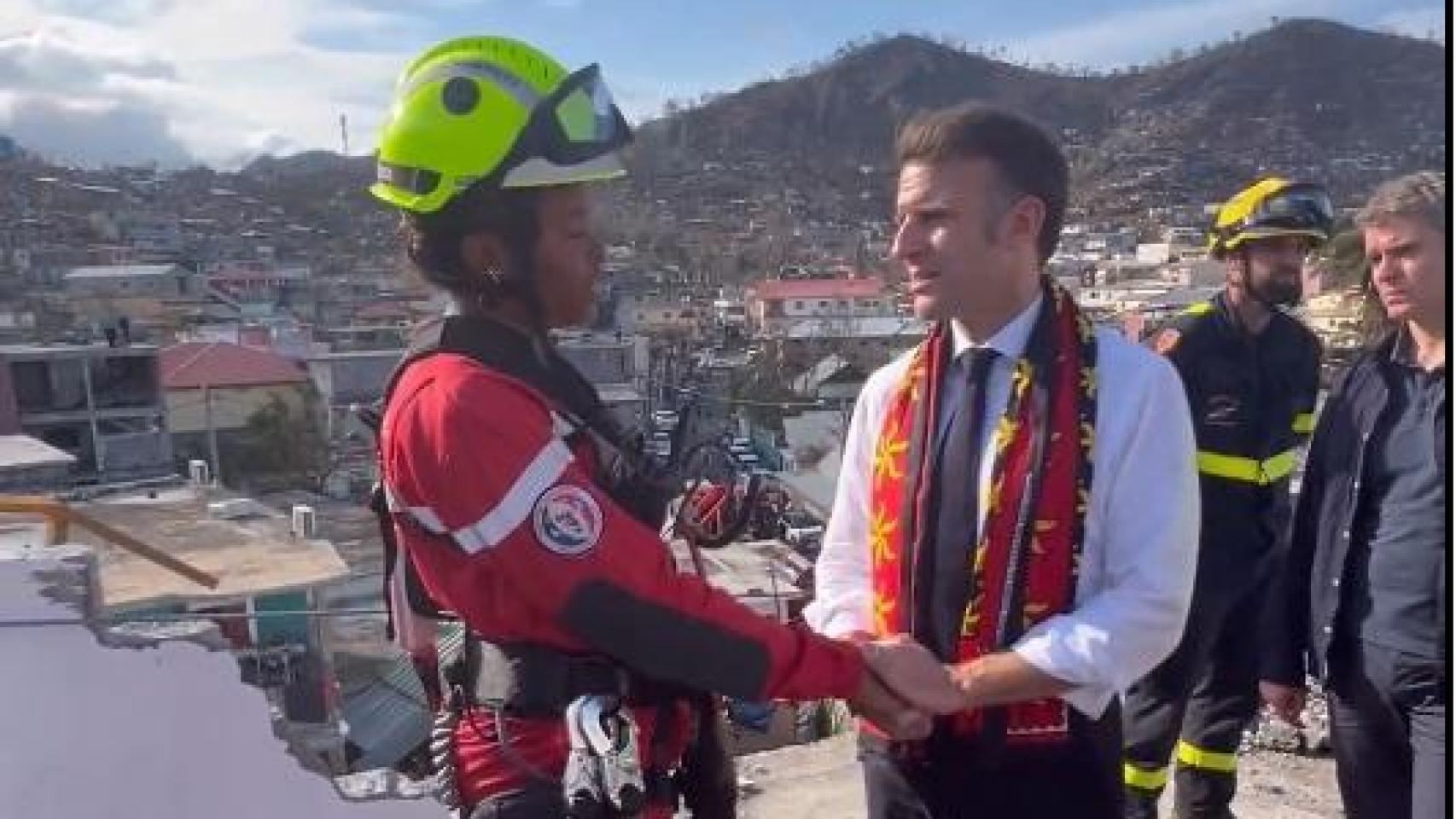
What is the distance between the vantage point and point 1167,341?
3.73 meters

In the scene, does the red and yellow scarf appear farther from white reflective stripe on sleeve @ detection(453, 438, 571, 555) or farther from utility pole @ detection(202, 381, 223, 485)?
utility pole @ detection(202, 381, 223, 485)

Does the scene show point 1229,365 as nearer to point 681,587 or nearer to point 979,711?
point 979,711

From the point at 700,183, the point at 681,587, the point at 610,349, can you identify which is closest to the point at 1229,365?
the point at 681,587

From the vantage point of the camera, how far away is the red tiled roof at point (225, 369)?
3434 centimetres

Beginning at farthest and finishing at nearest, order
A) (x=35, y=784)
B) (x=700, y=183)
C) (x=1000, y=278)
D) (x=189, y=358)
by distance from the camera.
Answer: (x=700, y=183) → (x=189, y=358) → (x=35, y=784) → (x=1000, y=278)

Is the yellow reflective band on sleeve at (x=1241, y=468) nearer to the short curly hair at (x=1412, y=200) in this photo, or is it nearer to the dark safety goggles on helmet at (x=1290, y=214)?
the dark safety goggles on helmet at (x=1290, y=214)

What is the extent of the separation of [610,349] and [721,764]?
2346 cm

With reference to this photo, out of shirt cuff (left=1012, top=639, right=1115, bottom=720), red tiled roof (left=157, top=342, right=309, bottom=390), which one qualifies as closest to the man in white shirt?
shirt cuff (left=1012, top=639, right=1115, bottom=720)

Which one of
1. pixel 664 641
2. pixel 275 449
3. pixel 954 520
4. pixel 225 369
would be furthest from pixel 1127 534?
pixel 225 369

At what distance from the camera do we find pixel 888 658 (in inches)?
70.8

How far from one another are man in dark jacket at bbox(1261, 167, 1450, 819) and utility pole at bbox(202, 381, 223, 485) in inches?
1352

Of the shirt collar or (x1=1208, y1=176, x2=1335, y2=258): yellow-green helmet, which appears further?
(x1=1208, y1=176, x2=1335, y2=258): yellow-green helmet

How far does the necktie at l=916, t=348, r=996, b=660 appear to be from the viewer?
190 centimetres

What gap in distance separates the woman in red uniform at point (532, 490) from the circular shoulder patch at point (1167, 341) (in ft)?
7.26
